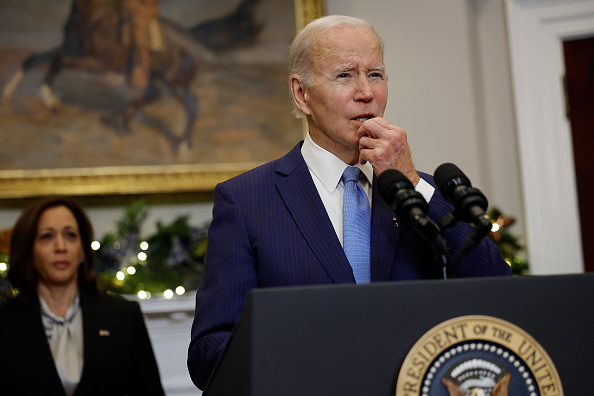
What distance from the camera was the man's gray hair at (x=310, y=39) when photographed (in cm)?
190

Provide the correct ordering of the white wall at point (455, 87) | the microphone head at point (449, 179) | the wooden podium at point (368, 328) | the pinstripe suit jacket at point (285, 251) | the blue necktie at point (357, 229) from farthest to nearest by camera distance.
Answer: the white wall at point (455, 87), the blue necktie at point (357, 229), the pinstripe suit jacket at point (285, 251), the microphone head at point (449, 179), the wooden podium at point (368, 328)

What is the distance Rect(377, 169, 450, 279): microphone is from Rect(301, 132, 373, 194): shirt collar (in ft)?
1.56

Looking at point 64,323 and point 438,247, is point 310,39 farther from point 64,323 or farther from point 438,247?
point 64,323

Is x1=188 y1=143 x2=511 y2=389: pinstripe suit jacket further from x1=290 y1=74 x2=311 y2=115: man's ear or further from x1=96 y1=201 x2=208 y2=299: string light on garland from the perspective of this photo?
x1=96 y1=201 x2=208 y2=299: string light on garland

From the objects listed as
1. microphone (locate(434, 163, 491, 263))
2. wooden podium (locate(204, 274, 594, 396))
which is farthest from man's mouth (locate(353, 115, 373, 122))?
wooden podium (locate(204, 274, 594, 396))

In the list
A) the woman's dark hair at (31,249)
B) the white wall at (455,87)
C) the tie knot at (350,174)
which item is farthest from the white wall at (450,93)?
the tie knot at (350,174)

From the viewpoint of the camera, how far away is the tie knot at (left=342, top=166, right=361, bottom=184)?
71.8 inches

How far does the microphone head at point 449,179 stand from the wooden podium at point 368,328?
0.32m

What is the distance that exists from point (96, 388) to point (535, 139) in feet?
9.01

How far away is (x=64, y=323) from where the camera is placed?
339 centimetres

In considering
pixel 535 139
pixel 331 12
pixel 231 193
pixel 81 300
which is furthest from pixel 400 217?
pixel 331 12

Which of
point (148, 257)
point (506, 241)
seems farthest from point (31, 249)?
point (506, 241)

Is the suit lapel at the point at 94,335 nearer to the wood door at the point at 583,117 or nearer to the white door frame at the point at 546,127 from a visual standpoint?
the white door frame at the point at 546,127

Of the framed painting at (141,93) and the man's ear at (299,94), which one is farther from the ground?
the framed painting at (141,93)
